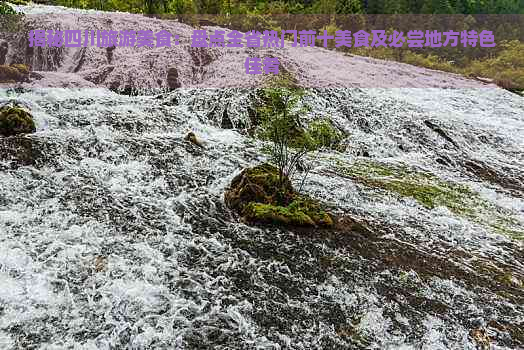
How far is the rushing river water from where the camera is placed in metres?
4.39

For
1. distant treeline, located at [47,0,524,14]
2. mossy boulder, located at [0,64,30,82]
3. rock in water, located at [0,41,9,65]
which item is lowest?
mossy boulder, located at [0,64,30,82]

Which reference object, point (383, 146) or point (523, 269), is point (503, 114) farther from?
point (523, 269)

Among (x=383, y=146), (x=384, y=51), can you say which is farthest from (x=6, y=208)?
(x=384, y=51)

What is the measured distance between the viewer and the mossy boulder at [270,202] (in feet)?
20.3

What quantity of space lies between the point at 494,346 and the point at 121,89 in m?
9.50

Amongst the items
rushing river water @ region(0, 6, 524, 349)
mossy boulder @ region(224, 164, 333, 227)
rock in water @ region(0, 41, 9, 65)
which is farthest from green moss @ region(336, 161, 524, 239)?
rock in water @ region(0, 41, 9, 65)

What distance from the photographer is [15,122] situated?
755cm

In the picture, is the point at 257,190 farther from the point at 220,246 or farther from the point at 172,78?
the point at 172,78

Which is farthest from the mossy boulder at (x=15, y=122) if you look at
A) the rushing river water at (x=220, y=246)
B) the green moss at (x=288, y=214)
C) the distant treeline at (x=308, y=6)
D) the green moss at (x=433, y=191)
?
the distant treeline at (x=308, y=6)

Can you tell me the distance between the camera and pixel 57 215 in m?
5.66

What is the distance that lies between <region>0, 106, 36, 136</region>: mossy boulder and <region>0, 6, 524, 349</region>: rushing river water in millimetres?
304

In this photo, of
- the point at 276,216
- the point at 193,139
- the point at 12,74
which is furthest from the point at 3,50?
the point at 276,216

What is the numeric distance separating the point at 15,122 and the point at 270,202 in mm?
4617

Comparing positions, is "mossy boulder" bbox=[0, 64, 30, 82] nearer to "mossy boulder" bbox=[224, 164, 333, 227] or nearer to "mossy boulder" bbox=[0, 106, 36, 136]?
"mossy boulder" bbox=[0, 106, 36, 136]
